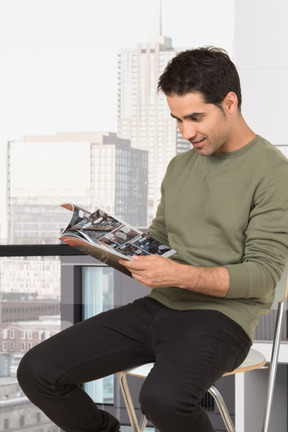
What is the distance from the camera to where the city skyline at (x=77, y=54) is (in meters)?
7.60

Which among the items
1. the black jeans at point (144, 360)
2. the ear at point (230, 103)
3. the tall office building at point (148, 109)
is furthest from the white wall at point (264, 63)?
the tall office building at point (148, 109)

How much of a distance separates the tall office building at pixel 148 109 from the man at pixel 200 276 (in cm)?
577

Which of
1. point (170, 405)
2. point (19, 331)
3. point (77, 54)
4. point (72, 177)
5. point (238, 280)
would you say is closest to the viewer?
point (170, 405)

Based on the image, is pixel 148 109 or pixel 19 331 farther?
pixel 148 109

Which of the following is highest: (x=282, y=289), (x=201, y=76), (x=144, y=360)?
(x=201, y=76)

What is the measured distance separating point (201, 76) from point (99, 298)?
1.38 metres

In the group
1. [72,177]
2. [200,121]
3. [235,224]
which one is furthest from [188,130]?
[72,177]

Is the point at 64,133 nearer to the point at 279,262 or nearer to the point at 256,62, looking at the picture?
the point at 256,62

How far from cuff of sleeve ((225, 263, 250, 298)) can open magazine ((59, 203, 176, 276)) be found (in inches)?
6.8

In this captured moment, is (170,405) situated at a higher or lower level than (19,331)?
higher

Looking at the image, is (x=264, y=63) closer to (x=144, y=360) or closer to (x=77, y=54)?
(x=144, y=360)

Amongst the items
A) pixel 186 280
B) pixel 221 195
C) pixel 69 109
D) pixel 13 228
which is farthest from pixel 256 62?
pixel 13 228

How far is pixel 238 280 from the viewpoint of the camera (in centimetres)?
155

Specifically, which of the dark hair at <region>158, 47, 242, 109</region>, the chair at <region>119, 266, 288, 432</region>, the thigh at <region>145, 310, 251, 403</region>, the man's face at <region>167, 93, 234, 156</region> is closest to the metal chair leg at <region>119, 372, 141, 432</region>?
the chair at <region>119, 266, 288, 432</region>
